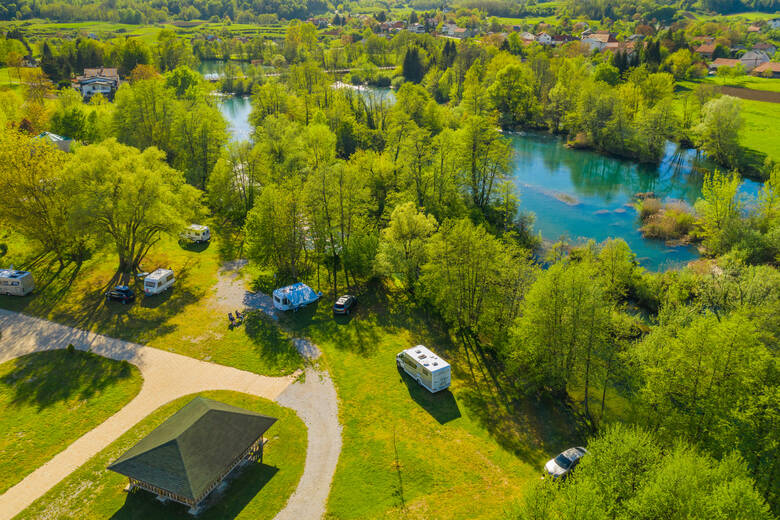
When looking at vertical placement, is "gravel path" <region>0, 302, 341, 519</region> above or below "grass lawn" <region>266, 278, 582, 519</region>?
above

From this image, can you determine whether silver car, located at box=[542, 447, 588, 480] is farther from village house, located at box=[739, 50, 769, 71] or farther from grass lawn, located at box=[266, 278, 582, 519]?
village house, located at box=[739, 50, 769, 71]

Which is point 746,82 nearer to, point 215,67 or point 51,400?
point 215,67

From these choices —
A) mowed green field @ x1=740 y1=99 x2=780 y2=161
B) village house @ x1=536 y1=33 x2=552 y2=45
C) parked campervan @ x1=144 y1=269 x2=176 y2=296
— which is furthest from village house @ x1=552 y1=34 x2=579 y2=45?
parked campervan @ x1=144 y1=269 x2=176 y2=296

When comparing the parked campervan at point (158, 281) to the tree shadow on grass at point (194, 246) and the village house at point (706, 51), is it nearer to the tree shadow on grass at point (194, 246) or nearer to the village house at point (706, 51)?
the tree shadow on grass at point (194, 246)

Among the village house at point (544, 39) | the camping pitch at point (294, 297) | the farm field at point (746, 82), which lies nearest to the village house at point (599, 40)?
the village house at point (544, 39)

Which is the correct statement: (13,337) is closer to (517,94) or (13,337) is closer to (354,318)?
(354,318)

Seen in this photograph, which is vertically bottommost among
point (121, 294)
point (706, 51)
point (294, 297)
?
point (294, 297)

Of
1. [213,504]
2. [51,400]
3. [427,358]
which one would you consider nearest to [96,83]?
[51,400]
